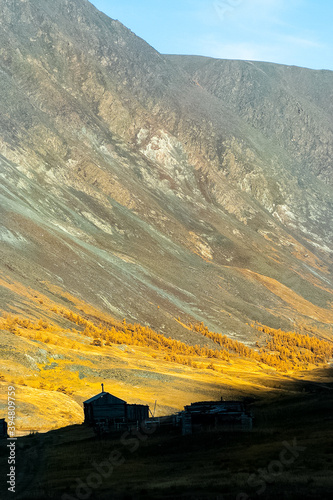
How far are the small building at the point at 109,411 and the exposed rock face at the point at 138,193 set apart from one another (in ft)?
107

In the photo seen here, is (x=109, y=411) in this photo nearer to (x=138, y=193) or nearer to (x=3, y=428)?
(x=3, y=428)

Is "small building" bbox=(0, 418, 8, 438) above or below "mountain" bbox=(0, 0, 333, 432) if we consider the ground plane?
below

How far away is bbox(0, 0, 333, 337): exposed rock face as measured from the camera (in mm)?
96625

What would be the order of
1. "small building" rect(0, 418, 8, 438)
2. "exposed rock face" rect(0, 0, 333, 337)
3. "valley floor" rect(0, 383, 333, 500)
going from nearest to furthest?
"valley floor" rect(0, 383, 333, 500), "small building" rect(0, 418, 8, 438), "exposed rock face" rect(0, 0, 333, 337)

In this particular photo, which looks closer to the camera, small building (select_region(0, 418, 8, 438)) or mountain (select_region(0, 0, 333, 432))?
small building (select_region(0, 418, 8, 438))

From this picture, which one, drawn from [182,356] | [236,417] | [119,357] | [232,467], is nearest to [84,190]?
[182,356]

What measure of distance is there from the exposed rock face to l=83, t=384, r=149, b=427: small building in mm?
32538

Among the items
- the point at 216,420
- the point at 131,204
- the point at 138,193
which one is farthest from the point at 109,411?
the point at 138,193

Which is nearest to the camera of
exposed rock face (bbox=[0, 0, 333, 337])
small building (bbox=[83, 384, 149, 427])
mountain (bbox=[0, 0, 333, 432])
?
small building (bbox=[83, 384, 149, 427])

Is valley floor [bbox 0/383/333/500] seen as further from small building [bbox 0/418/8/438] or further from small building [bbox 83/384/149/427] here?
small building [bbox 83/384/149/427]

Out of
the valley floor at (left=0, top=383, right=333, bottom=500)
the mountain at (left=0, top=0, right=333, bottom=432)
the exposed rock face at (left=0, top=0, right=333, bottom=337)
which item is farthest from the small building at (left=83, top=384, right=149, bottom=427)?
the exposed rock face at (left=0, top=0, right=333, bottom=337)

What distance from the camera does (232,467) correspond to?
73.0 ft

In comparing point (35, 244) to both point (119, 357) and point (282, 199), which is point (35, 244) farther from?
point (282, 199)

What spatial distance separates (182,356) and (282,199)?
10889 cm
